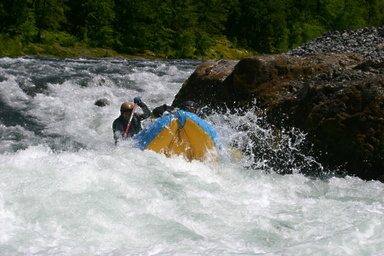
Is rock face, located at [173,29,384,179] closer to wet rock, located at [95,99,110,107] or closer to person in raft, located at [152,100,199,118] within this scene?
person in raft, located at [152,100,199,118]

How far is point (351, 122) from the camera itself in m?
5.21

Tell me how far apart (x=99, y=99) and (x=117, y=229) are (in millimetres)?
7490

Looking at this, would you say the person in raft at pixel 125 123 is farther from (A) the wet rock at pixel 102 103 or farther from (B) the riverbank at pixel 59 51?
(B) the riverbank at pixel 59 51

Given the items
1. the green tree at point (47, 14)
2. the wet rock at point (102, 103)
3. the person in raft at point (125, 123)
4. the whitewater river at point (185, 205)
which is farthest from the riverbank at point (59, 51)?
the whitewater river at point (185, 205)

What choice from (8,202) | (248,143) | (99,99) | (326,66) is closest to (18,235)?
(8,202)

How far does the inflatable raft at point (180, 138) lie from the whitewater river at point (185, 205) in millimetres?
157

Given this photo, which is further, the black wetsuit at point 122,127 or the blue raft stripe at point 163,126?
the black wetsuit at point 122,127

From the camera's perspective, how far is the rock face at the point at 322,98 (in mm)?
5125

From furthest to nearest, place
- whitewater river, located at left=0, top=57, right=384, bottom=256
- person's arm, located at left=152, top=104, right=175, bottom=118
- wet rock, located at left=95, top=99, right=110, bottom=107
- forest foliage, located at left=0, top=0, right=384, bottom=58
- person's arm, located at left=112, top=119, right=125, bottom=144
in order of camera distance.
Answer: forest foliage, located at left=0, top=0, right=384, bottom=58, wet rock, located at left=95, top=99, right=110, bottom=107, person's arm, located at left=112, top=119, right=125, bottom=144, person's arm, located at left=152, top=104, right=175, bottom=118, whitewater river, located at left=0, top=57, right=384, bottom=256

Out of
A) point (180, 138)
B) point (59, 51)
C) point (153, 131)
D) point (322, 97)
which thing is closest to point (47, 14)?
point (59, 51)

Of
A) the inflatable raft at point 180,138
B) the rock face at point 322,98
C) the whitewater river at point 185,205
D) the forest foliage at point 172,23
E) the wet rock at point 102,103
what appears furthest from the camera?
the forest foliage at point 172,23

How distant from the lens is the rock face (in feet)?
16.8

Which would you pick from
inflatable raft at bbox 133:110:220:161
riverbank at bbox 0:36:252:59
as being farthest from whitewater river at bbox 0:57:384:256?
riverbank at bbox 0:36:252:59

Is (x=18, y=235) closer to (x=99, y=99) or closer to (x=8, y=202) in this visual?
(x=8, y=202)
